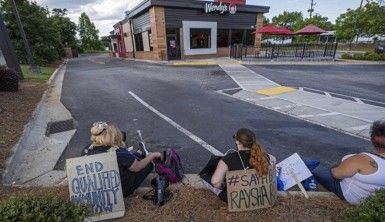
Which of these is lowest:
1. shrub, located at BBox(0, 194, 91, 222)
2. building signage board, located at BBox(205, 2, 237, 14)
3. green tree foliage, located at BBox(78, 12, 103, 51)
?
green tree foliage, located at BBox(78, 12, 103, 51)

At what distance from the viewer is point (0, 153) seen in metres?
5.18

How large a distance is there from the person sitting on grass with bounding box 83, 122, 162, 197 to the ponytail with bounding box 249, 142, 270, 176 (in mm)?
1435

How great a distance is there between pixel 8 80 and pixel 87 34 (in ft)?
260

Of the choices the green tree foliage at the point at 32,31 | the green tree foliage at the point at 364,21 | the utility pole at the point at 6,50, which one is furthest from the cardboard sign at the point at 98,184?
the green tree foliage at the point at 364,21

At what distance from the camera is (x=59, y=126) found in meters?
7.49

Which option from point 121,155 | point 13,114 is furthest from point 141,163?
point 13,114

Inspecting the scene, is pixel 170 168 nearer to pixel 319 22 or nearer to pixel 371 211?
pixel 371 211

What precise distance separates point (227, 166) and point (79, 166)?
1757 mm

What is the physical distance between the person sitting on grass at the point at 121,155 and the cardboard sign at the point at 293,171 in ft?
6.15

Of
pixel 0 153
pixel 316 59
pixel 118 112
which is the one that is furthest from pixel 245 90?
pixel 316 59

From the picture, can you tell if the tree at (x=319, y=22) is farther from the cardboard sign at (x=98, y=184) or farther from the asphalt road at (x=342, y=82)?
the cardboard sign at (x=98, y=184)

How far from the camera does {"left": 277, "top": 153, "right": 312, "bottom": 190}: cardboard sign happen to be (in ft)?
12.6

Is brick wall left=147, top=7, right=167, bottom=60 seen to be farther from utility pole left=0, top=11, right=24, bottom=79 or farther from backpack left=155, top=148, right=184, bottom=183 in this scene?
backpack left=155, top=148, right=184, bottom=183

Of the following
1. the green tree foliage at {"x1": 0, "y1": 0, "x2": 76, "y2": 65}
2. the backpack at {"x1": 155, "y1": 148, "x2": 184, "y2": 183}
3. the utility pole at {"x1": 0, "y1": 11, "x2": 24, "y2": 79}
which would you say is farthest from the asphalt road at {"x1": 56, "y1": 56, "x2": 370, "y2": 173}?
the green tree foliage at {"x1": 0, "y1": 0, "x2": 76, "y2": 65}
